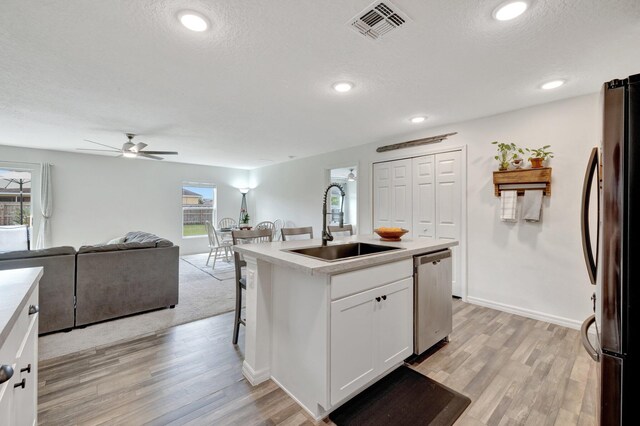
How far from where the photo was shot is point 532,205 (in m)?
2.99

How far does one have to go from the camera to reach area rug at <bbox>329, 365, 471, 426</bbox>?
159 cm

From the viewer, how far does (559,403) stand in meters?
1.71

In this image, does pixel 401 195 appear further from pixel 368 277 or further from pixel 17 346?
pixel 17 346

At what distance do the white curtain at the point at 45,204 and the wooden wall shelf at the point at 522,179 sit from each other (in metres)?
7.85

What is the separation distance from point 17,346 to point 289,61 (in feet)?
7.30

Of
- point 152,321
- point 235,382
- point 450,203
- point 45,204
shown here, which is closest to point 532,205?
point 450,203

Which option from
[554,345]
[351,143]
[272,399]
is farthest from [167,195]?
[554,345]

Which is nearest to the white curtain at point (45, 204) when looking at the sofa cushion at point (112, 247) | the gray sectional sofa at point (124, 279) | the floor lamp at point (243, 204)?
the sofa cushion at point (112, 247)

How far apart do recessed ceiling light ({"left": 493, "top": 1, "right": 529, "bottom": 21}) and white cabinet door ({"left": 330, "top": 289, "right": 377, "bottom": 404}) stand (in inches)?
72.8

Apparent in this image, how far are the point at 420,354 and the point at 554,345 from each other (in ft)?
4.27

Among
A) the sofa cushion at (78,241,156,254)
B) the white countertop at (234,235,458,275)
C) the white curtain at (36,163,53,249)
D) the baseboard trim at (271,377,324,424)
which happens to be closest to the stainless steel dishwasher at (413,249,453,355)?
the white countertop at (234,235,458,275)

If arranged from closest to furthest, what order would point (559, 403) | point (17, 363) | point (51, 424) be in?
1. point (17, 363)
2. point (51, 424)
3. point (559, 403)

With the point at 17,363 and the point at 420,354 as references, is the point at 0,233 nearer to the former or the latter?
the point at 17,363

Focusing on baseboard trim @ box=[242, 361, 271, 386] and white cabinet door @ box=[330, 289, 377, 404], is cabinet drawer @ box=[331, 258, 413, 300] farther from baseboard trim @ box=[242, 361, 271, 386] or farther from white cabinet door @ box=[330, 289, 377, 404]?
baseboard trim @ box=[242, 361, 271, 386]
